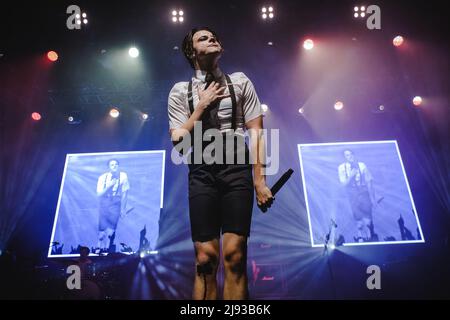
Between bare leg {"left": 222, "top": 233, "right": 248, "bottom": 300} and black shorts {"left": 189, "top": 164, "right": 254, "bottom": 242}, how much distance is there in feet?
0.21

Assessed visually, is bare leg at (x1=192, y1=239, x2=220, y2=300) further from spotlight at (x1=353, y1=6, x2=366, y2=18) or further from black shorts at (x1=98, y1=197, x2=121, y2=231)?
spotlight at (x1=353, y1=6, x2=366, y2=18)

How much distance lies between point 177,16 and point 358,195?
6.11 m

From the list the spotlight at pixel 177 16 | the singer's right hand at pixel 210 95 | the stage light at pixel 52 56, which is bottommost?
the singer's right hand at pixel 210 95

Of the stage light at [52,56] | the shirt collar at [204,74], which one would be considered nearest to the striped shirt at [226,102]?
the shirt collar at [204,74]

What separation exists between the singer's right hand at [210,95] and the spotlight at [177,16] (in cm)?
595

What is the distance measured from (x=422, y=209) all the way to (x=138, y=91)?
27.7 feet

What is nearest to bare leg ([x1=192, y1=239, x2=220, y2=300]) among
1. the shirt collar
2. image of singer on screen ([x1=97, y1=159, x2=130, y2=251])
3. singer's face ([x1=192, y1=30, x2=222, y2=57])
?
the shirt collar

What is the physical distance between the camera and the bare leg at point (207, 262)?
82.2 inches

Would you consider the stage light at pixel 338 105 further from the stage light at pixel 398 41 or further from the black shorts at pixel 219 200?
the black shorts at pixel 219 200

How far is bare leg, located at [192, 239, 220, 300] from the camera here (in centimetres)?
209

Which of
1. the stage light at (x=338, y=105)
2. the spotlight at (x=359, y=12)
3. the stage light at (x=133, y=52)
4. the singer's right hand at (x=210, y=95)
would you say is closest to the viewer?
the singer's right hand at (x=210, y=95)

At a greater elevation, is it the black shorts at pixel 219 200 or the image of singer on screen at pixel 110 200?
the image of singer on screen at pixel 110 200

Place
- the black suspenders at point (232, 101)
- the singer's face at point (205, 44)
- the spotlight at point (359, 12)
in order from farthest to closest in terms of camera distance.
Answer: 1. the spotlight at point (359, 12)
2. the singer's face at point (205, 44)
3. the black suspenders at point (232, 101)

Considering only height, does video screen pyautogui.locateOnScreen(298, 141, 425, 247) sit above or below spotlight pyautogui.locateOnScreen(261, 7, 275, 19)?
below
